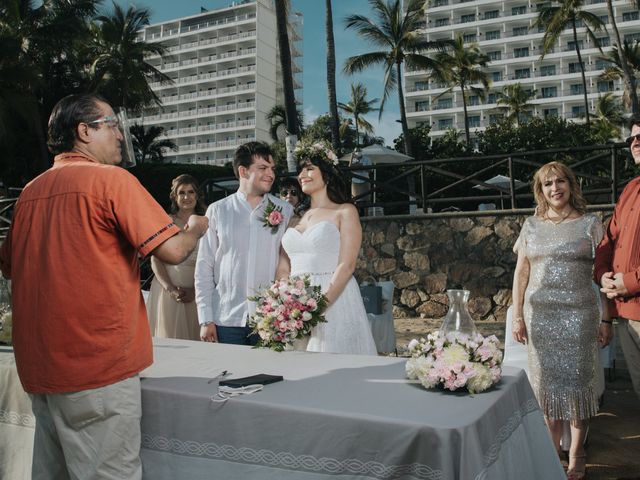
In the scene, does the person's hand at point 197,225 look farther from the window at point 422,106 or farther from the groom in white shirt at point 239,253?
the window at point 422,106

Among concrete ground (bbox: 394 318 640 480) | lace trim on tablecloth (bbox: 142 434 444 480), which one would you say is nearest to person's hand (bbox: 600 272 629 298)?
concrete ground (bbox: 394 318 640 480)

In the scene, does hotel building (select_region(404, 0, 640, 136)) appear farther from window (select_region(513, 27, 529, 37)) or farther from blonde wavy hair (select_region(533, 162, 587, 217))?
blonde wavy hair (select_region(533, 162, 587, 217))

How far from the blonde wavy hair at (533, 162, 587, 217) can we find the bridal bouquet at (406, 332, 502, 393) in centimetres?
171

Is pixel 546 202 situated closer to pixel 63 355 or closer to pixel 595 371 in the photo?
pixel 595 371

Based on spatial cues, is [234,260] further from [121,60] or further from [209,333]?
[121,60]

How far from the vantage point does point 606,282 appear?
10.2 feet

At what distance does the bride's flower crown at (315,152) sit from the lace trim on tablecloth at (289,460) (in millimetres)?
1929

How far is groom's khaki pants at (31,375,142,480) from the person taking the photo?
1.78 meters

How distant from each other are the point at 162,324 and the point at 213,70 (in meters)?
81.6

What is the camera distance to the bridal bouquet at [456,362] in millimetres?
1877

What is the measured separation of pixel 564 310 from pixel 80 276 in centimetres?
274

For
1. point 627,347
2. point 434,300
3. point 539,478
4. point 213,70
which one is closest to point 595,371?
point 627,347

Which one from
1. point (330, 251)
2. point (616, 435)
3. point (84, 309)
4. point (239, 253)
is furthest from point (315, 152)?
point (616, 435)

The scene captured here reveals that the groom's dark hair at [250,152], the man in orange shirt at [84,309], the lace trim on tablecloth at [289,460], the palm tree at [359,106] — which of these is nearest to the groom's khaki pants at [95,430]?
the man in orange shirt at [84,309]
